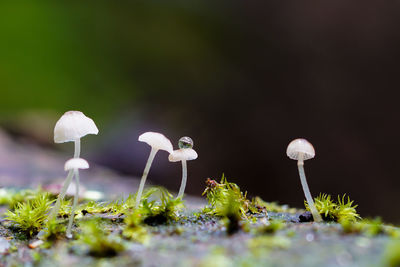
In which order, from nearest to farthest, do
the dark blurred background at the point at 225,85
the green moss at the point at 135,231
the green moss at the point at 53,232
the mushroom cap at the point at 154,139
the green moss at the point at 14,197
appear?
the green moss at the point at 135,231
the green moss at the point at 53,232
the mushroom cap at the point at 154,139
the green moss at the point at 14,197
the dark blurred background at the point at 225,85

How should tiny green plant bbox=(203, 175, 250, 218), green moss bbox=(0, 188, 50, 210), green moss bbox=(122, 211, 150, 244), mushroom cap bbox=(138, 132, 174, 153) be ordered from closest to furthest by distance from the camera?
green moss bbox=(122, 211, 150, 244), mushroom cap bbox=(138, 132, 174, 153), tiny green plant bbox=(203, 175, 250, 218), green moss bbox=(0, 188, 50, 210)

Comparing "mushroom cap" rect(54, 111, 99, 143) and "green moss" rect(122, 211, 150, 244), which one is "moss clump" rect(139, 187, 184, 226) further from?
"mushroom cap" rect(54, 111, 99, 143)

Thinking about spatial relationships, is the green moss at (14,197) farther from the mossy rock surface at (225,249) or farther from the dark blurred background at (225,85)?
the dark blurred background at (225,85)

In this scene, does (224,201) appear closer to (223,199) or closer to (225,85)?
(223,199)

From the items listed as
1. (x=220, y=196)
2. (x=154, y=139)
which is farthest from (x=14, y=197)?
(x=220, y=196)

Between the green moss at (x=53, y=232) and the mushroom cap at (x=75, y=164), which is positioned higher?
the mushroom cap at (x=75, y=164)

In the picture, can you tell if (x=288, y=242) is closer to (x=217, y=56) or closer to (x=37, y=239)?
(x=37, y=239)

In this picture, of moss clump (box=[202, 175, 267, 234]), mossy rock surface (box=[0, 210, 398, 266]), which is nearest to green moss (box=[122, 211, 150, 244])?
mossy rock surface (box=[0, 210, 398, 266])

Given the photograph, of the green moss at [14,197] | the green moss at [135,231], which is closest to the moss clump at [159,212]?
the green moss at [135,231]
